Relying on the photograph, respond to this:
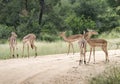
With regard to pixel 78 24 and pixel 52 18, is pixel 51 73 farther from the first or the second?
pixel 52 18

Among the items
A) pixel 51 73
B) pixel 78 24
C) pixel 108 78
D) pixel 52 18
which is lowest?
pixel 51 73

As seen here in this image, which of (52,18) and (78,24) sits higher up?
(52,18)

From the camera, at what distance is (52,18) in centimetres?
4175

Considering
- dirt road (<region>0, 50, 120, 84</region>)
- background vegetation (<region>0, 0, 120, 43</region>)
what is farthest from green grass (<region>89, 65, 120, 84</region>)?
background vegetation (<region>0, 0, 120, 43</region>)

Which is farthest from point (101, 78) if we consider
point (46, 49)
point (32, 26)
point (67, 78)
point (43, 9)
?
point (43, 9)

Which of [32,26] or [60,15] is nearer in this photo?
[32,26]

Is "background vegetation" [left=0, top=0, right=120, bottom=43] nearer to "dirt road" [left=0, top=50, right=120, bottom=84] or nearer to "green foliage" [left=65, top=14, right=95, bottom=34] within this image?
"green foliage" [left=65, top=14, right=95, bottom=34]

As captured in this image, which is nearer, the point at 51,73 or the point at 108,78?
the point at 108,78

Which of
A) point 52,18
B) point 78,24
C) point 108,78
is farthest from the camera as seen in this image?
point 52,18

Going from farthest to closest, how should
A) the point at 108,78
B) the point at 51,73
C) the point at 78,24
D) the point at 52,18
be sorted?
the point at 52,18
the point at 78,24
the point at 51,73
the point at 108,78

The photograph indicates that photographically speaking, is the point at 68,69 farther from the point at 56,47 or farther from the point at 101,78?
the point at 56,47

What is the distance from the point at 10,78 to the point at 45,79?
1.17 metres

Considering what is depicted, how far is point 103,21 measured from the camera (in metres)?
39.3

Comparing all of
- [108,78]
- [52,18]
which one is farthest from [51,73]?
[52,18]
